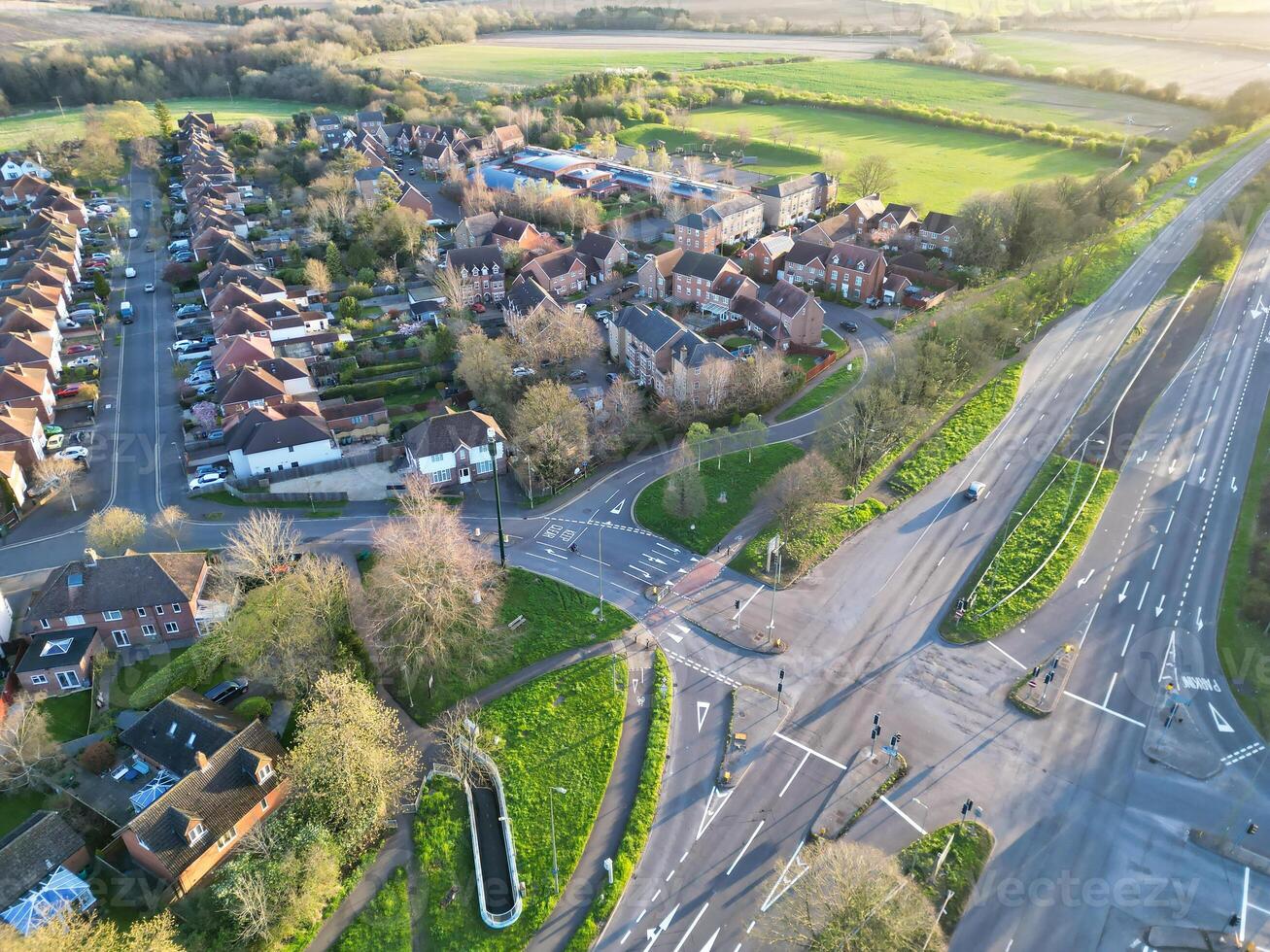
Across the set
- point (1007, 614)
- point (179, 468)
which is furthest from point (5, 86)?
point (1007, 614)

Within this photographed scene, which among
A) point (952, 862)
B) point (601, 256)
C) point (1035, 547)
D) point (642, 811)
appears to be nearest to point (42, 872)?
point (642, 811)

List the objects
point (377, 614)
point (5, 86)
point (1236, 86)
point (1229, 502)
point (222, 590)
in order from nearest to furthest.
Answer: point (377, 614) < point (222, 590) < point (1229, 502) < point (1236, 86) < point (5, 86)

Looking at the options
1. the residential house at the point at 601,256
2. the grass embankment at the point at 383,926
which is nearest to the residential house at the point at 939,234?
the residential house at the point at 601,256

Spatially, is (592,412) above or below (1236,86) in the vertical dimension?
below

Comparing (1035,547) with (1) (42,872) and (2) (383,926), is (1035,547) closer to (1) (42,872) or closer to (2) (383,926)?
(2) (383,926)

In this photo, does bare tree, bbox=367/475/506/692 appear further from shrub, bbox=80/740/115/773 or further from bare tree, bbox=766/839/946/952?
bare tree, bbox=766/839/946/952

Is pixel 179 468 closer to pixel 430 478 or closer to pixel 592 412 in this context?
pixel 430 478
